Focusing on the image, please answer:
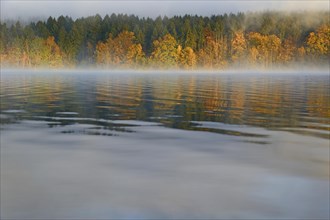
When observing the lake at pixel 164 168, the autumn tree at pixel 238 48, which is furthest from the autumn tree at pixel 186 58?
the lake at pixel 164 168

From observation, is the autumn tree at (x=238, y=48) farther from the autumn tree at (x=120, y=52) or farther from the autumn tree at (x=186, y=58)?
the autumn tree at (x=120, y=52)

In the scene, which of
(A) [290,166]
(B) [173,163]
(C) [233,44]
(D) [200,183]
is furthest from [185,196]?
(C) [233,44]

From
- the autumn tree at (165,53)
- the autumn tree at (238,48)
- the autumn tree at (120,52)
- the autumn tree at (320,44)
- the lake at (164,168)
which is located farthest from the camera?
the autumn tree at (320,44)

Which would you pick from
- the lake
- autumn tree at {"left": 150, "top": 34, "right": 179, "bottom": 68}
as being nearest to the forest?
autumn tree at {"left": 150, "top": 34, "right": 179, "bottom": 68}

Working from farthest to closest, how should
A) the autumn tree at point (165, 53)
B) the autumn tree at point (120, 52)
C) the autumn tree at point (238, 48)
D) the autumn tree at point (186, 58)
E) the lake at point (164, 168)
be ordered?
the autumn tree at point (238, 48)
the autumn tree at point (186, 58)
the autumn tree at point (120, 52)
the autumn tree at point (165, 53)
the lake at point (164, 168)

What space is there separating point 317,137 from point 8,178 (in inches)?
401

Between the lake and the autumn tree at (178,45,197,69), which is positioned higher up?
the autumn tree at (178,45,197,69)

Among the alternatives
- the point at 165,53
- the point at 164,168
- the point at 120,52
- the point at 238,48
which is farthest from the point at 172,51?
the point at 164,168

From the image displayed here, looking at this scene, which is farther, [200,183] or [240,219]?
[200,183]

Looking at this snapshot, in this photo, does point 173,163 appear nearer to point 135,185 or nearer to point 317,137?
point 135,185

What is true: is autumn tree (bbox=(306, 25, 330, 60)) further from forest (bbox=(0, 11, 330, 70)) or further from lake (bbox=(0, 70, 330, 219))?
lake (bbox=(0, 70, 330, 219))

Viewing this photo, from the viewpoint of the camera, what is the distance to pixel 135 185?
9305 millimetres

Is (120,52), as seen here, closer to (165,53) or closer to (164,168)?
(165,53)

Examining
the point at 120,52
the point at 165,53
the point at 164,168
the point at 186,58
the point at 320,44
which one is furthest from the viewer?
the point at 320,44
